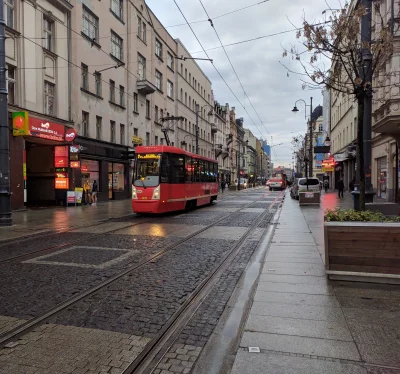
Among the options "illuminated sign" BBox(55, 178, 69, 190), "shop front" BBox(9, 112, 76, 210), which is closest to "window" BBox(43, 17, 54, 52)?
"shop front" BBox(9, 112, 76, 210)

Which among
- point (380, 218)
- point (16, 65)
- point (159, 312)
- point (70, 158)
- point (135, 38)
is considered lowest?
point (159, 312)

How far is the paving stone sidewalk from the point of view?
3.30 meters

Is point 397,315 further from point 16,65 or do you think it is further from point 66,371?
point 16,65

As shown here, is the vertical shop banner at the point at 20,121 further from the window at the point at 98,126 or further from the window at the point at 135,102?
the window at the point at 135,102

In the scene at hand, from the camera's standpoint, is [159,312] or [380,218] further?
[380,218]

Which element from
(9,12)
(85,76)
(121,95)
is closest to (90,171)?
(85,76)

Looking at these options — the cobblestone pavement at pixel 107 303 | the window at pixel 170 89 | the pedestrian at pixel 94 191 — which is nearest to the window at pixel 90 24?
the pedestrian at pixel 94 191

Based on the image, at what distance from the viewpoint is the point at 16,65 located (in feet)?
59.6

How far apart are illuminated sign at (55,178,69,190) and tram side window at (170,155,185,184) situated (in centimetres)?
824

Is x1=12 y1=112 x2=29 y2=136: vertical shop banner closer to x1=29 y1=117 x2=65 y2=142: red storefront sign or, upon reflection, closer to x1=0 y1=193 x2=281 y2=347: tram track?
x1=29 y1=117 x2=65 y2=142: red storefront sign

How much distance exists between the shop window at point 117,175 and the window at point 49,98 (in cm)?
742

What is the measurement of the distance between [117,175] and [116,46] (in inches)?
402

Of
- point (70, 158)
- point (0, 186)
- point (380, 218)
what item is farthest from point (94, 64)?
point (380, 218)

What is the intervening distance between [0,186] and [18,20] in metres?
9.82
